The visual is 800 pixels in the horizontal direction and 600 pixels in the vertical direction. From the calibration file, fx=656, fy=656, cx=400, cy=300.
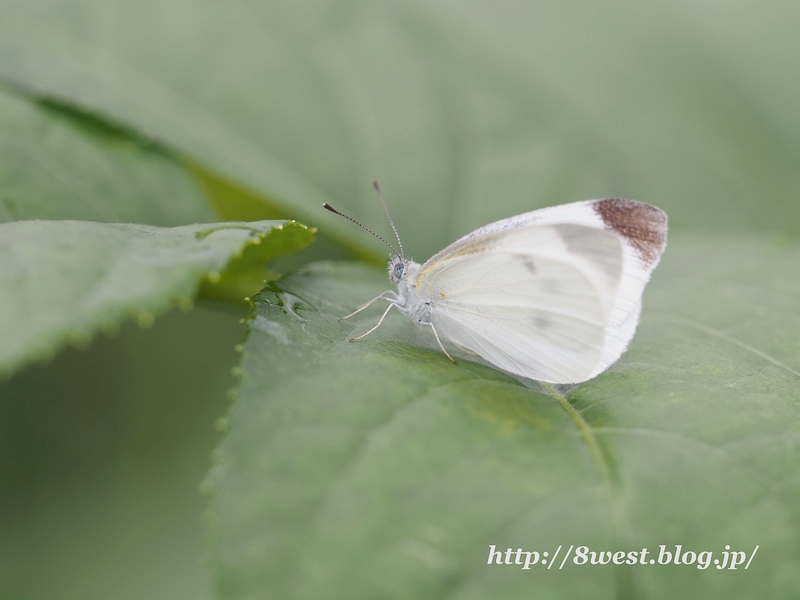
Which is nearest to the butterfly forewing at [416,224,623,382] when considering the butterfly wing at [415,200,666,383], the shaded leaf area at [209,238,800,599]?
the butterfly wing at [415,200,666,383]

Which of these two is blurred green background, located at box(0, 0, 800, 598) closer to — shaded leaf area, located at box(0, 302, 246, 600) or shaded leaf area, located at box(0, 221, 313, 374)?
shaded leaf area, located at box(0, 302, 246, 600)

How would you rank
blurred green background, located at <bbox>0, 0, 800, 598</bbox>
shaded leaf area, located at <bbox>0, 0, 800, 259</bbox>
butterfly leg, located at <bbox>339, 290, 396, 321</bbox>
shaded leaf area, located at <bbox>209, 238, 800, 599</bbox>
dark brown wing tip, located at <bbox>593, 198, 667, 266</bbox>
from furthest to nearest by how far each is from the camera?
shaded leaf area, located at <bbox>0, 0, 800, 259</bbox>, blurred green background, located at <bbox>0, 0, 800, 598</bbox>, dark brown wing tip, located at <bbox>593, 198, 667, 266</bbox>, butterfly leg, located at <bbox>339, 290, 396, 321</bbox>, shaded leaf area, located at <bbox>209, 238, 800, 599</bbox>

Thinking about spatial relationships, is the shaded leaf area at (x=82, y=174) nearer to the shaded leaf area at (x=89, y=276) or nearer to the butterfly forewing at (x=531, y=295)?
the shaded leaf area at (x=89, y=276)

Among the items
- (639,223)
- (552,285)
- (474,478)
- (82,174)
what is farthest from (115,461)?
(639,223)

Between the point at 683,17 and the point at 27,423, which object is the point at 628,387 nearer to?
the point at 27,423

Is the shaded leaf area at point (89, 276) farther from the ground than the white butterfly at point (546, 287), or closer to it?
closer to it

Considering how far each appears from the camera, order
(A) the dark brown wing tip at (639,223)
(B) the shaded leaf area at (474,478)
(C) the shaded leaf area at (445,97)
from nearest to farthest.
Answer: (B) the shaded leaf area at (474,478) → (A) the dark brown wing tip at (639,223) → (C) the shaded leaf area at (445,97)

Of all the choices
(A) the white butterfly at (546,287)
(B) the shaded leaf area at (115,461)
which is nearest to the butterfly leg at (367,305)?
(A) the white butterfly at (546,287)
